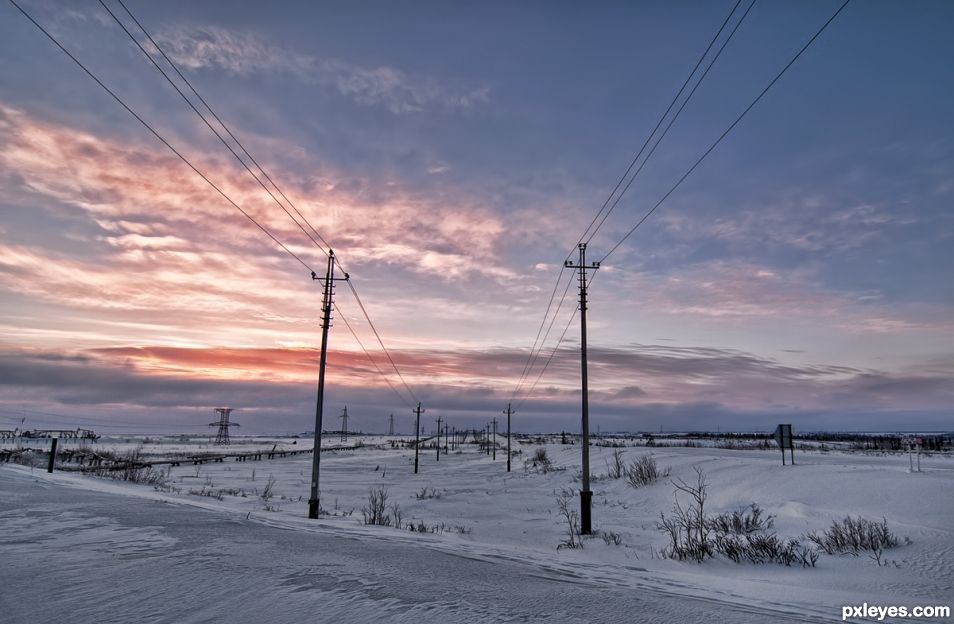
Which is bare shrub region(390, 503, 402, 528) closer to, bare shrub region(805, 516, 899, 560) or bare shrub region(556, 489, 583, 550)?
bare shrub region(556, 489, 583, 550)

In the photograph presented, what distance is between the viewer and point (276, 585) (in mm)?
7469

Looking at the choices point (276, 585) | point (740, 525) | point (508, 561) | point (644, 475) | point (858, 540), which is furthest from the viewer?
point (644, 475)

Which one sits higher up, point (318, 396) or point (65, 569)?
point (318, 396)

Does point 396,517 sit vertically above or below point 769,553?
below

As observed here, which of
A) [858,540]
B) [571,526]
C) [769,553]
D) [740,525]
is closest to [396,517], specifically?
[571,526]

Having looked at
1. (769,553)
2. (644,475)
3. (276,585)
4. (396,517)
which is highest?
(276,585)

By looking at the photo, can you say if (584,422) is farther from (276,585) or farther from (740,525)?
(276,585)

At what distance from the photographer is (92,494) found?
18172 millimetres

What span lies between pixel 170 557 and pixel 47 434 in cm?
17495

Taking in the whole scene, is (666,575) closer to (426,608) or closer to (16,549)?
(426,608)

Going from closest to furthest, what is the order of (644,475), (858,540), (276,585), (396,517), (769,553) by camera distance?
(276,585)
(769,553)
(858,540)
(396,517)
(644,475)

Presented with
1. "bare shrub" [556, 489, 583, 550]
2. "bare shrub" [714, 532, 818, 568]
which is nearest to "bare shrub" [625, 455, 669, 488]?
"bare shrub" [556, 489, 583, 550]

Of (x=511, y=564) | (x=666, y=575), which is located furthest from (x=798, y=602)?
(x=511, y=564)

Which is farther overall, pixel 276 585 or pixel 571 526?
pixel 571 526
